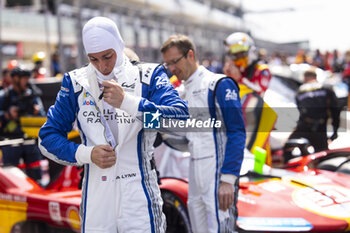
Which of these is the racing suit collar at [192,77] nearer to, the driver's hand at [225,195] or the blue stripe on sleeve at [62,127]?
the driver's hand at [225,195]

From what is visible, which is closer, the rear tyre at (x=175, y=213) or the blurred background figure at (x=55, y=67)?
the rear tyre at (x=175, y=213)

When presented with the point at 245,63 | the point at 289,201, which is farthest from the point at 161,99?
the point at 245,63

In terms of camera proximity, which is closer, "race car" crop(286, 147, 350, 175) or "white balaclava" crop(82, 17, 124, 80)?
"white balaclava" crop(82, 17, 124, 80)

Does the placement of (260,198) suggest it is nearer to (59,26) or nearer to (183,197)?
(183,197)

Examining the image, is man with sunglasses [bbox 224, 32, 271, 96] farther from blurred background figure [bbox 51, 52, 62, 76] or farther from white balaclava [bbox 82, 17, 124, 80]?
blurred background figure [bbox 51, 52, 62, 76]

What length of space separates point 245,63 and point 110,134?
2.92 metres

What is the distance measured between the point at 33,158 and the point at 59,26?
2.56 meters

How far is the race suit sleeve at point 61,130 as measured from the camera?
75.5 inches

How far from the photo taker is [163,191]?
10.2 ft

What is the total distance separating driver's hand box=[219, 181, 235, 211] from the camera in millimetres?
2439

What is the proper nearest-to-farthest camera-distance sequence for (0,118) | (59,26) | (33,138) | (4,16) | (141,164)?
(141,164) < (33,138) < (0,118) < (59,26) < (4,16)

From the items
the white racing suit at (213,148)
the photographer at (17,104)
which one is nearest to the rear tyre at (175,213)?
the white racing suit at (213,148)

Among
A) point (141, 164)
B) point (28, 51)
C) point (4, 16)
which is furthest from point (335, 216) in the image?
point (28, 51)

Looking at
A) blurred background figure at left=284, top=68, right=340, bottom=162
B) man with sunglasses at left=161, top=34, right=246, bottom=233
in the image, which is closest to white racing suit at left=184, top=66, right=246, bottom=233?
man with sunglasses at left=161, top=34, right=246, bottom=233
